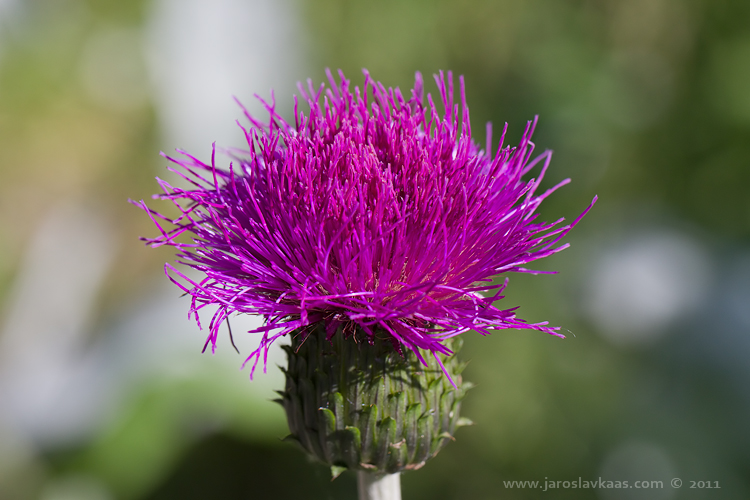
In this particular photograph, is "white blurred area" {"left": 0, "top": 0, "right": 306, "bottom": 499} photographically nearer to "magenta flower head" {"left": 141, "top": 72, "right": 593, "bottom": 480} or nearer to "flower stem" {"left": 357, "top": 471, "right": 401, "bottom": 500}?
"flower stem" {"left": 357, "top": 471, "right": 401, "bottom": 500}

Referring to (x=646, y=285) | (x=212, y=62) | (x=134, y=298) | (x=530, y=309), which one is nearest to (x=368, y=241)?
(x=530, y=309)

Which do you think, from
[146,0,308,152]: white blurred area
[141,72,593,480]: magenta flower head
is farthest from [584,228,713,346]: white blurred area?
[146,0,308,152]: white blurred area

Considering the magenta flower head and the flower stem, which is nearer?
the magenta flower head

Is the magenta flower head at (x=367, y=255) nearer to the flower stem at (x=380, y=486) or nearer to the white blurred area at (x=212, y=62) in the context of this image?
the flower stem at (x=380, y=486)

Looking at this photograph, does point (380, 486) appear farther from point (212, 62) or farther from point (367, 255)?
point (212, 62)

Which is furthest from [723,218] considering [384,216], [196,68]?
[196,68]

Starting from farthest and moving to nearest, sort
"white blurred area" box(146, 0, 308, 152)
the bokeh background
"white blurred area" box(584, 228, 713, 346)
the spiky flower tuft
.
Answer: "white blurred area" box(146, 0, 308, 152), "white blurred area" box(584, 228, 713, 346), the bokeh background, the spiky flower tuft

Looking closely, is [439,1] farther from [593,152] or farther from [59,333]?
[59,333]
